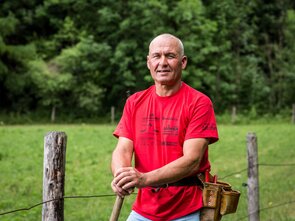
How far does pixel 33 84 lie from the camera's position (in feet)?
121

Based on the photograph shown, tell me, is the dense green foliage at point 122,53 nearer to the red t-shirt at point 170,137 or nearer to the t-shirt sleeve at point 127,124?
the t-shirt sleeve at point 127,124

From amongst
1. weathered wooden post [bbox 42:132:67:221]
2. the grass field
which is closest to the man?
weathered wooden post [bbox 42:132:67:221]

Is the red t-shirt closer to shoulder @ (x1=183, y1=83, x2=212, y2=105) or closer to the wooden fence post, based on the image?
shoulder @ (x1=183, y1=83, x2=212, y2=105)

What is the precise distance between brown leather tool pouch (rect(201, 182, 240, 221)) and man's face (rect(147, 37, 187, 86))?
0.70 meters

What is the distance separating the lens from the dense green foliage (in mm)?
37062

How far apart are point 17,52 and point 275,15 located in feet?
72.5

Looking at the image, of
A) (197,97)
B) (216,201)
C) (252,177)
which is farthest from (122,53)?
(216,201)

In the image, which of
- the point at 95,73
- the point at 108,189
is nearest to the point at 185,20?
the point at 95,73

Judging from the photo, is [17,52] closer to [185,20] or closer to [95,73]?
[95,73]

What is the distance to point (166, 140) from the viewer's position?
3.35 m

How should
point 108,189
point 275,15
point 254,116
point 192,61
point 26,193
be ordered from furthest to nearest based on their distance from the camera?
point 275,15 < point 192,61 < point 254,116 < point 108,189 < point 26,193

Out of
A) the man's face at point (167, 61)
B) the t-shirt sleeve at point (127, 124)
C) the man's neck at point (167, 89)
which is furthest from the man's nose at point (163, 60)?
the t-shirt sleeve at point (127, 124)

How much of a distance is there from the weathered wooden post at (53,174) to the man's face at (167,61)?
2.40 ft

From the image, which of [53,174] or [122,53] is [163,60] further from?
[122,53]
